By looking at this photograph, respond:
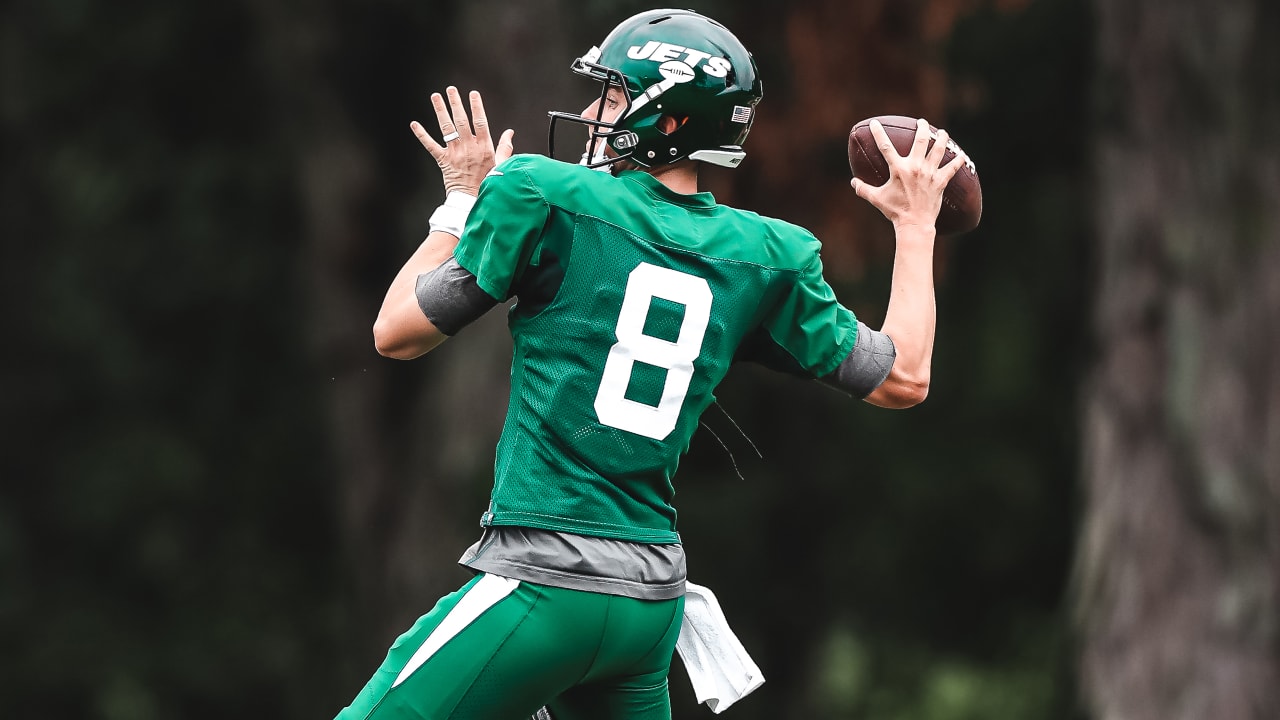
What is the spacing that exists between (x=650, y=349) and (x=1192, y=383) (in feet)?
20.7

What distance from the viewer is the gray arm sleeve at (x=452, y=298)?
137 inches

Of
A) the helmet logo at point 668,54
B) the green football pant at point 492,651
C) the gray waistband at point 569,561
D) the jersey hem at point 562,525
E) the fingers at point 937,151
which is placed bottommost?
the green football pant at point 492,651

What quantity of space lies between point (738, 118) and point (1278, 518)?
6123mm

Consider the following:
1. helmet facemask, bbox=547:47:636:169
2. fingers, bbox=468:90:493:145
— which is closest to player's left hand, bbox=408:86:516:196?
fingers, bbox=468:90:493:145

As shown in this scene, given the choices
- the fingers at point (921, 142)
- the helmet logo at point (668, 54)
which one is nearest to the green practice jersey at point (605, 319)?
the helmet logo at point (668, 54)

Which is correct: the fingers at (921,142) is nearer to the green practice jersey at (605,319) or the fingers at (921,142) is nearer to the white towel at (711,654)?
the green practice jersey at (605,319)

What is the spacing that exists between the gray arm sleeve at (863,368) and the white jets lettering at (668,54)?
670 mm

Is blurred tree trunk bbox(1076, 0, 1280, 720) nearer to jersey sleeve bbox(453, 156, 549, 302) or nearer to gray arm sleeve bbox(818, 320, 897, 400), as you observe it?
gray arm sleeve bbox(818, 320, 897, 400)

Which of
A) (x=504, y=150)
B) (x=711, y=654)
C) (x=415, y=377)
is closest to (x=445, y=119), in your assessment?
(x=504, y=150)

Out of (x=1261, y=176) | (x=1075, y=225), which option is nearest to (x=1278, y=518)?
(x=1261, y=176)

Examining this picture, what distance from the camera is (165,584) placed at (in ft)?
47.6

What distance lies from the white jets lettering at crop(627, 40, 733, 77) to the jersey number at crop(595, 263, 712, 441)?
488mm

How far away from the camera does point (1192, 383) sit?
358 inches

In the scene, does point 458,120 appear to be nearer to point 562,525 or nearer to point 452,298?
point 452,298
